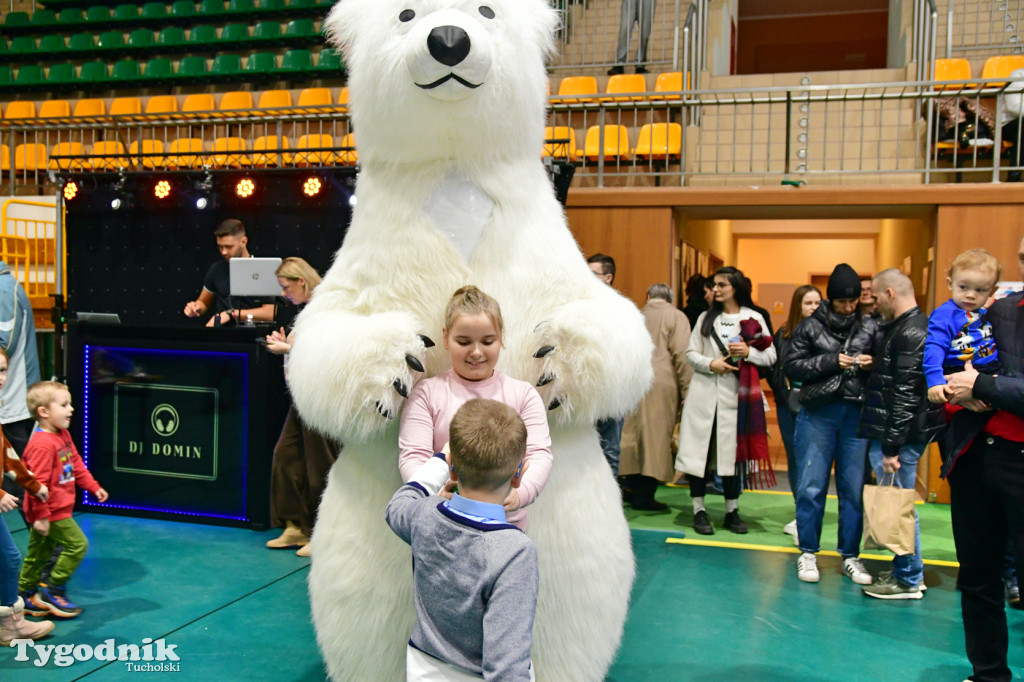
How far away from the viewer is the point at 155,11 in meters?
12.0

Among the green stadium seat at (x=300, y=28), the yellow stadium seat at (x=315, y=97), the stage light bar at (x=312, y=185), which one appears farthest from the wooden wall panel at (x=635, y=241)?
the green stadium seat at (x=300, y=28)

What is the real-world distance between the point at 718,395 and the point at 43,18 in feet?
41.7

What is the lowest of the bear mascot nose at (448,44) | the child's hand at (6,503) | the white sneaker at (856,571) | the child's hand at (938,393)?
the white sneaker at (856,571)

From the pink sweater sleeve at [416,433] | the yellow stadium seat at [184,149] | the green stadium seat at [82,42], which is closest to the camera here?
the pink sweater sleeve at [416,433]

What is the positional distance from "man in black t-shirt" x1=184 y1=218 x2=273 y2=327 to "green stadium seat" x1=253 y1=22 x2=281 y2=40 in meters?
7.55

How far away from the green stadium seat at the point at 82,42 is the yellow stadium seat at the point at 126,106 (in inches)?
60.9

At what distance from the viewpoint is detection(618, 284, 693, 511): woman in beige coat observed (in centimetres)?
477

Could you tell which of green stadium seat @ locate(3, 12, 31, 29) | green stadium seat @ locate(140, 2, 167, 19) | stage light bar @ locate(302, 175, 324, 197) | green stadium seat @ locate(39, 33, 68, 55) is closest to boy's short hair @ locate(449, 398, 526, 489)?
stage light bar @ locate(302, 175, 324, 197)

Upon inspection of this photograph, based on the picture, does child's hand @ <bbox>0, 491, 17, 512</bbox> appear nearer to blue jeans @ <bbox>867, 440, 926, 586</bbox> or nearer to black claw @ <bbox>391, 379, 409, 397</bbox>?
black claw @ <bbox>391, 379, 409, 397</bbox>

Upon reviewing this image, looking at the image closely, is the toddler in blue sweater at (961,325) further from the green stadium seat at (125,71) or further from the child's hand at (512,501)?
the green stadium seat at (125,71)

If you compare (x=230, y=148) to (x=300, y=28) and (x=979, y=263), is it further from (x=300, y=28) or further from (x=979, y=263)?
(x=979, y=263)

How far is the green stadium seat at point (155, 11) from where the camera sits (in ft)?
39.1

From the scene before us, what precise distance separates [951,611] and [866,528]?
455mm

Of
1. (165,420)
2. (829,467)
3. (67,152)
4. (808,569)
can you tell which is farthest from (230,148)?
(808,569)
